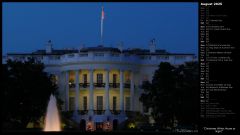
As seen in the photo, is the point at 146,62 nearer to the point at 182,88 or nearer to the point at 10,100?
the point at 182,88

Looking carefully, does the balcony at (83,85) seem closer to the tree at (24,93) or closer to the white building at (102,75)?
the white building at (102,75)

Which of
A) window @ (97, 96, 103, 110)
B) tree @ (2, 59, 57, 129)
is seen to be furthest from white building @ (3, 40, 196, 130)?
tree @ (2, 59, 57, 129)

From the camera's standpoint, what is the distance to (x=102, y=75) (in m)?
59.2

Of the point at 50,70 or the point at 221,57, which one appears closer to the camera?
the point at 221,57

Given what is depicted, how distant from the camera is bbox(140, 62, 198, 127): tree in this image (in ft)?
141

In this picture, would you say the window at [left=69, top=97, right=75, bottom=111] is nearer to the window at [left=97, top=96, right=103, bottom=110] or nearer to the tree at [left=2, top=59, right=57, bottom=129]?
the window at [left=97, top=96, right=103, bottom=110]

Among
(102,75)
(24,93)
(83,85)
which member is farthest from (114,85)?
(24,93)

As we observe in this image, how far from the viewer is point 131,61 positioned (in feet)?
193

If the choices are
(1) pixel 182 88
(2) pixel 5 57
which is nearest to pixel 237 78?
(1) pixel 182 88

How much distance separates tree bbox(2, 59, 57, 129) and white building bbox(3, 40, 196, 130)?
10348mm

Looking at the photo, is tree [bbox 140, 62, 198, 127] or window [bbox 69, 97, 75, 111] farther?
window [bbox 69, 97, 75, 111]

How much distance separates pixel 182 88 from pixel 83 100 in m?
14.9

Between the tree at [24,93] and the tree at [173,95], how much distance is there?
729 cm

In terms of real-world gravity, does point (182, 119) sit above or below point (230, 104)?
below
